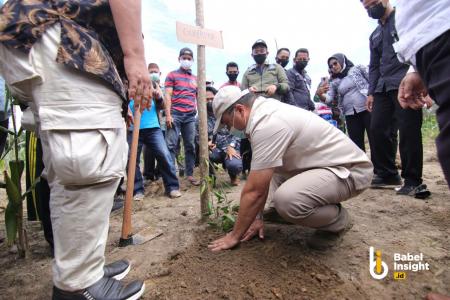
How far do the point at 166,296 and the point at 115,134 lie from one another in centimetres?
83

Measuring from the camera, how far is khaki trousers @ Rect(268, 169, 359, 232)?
175 cm

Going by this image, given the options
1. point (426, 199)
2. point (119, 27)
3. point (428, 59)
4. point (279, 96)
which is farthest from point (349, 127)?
point (119, 27)

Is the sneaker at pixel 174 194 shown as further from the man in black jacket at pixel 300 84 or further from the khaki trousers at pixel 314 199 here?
the man in black jacket at pixel 300 84

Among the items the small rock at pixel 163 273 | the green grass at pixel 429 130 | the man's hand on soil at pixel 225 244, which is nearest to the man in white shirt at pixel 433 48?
the man's hand on soil at pixel 225 244

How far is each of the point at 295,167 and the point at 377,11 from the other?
2078 mm

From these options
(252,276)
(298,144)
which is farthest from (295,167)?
(252,276)

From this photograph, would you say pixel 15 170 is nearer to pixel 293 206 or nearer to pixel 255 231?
pixel 255 231

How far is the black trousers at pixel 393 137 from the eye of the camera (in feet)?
8.90

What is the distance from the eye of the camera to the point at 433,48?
89 cm

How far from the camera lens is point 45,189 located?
6.04 ft

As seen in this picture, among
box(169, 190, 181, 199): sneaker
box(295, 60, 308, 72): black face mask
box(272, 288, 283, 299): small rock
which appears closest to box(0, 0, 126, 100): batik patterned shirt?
box(272, 288, 283, 299): small rock

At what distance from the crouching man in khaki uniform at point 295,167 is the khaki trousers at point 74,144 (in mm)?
824

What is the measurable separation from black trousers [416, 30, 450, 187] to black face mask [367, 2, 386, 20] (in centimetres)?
247

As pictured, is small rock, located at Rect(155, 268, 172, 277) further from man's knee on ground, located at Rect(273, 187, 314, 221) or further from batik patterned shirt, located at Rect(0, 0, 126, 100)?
batik patterned shirt, located at Rect(0, 0, 126, 100)
